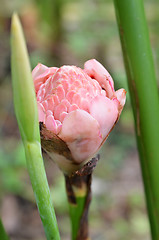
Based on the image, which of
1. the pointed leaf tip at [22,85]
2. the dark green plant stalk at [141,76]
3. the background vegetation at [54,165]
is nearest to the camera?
the pointed leaf tip at [22,85]

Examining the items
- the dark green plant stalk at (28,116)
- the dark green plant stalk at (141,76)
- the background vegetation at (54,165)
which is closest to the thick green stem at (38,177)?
the dark green plant stalk at (28,116)

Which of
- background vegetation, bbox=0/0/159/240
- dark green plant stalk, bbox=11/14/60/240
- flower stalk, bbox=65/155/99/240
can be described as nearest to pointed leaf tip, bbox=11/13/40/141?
dark green plant stalk, bbox=11/14/60/240

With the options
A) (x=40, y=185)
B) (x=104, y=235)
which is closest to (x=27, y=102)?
(x=40, y=185)

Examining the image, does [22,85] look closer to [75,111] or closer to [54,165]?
[75,111]

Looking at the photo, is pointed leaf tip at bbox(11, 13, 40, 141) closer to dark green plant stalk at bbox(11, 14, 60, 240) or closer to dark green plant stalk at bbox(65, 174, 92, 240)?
dark green plant stalk at bbox(11, 14, 60, 240)

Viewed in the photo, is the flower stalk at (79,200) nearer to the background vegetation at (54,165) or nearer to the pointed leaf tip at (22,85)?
the pointed leaf tip at (22,85)

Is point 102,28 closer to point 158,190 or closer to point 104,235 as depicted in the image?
point 104,235

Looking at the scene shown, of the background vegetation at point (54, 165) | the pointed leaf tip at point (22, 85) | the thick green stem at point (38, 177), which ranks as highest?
the pointed leaf tip at point (22, 85)
